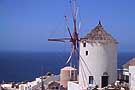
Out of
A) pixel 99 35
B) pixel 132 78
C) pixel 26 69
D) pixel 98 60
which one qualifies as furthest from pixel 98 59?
pixel 26 69

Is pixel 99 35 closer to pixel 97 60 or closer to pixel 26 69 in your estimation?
pixel 97 60

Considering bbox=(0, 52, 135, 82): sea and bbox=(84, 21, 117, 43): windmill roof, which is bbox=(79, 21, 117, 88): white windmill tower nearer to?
bbox=(84, 21, 117, 43): windmill roof

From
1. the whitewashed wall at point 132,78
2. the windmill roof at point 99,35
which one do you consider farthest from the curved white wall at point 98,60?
the whitewashed wall at point 132,78

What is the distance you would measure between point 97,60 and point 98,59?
0.27 ft

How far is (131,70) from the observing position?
20.1m

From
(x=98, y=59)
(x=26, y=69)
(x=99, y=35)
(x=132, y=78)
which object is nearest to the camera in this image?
(x=132, y=78)

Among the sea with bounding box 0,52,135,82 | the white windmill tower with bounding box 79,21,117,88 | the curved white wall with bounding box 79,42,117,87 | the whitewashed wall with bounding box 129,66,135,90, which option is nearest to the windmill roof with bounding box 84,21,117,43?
the white windmill tower with bounding box 79,21,117,88

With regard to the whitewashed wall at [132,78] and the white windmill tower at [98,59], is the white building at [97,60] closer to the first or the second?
the white windmill tower at [98,59]

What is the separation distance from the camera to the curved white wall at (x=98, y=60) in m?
23.4

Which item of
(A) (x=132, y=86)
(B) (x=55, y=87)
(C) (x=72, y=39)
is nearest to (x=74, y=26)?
(C) (x=72, y=39)

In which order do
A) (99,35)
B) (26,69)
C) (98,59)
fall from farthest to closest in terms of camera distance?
(26,69) → (99,35) → (98,59)

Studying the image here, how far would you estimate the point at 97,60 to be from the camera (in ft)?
76.6

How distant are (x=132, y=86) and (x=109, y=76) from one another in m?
3.89

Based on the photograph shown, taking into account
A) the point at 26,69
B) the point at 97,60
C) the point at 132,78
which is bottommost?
the point at 132,78
